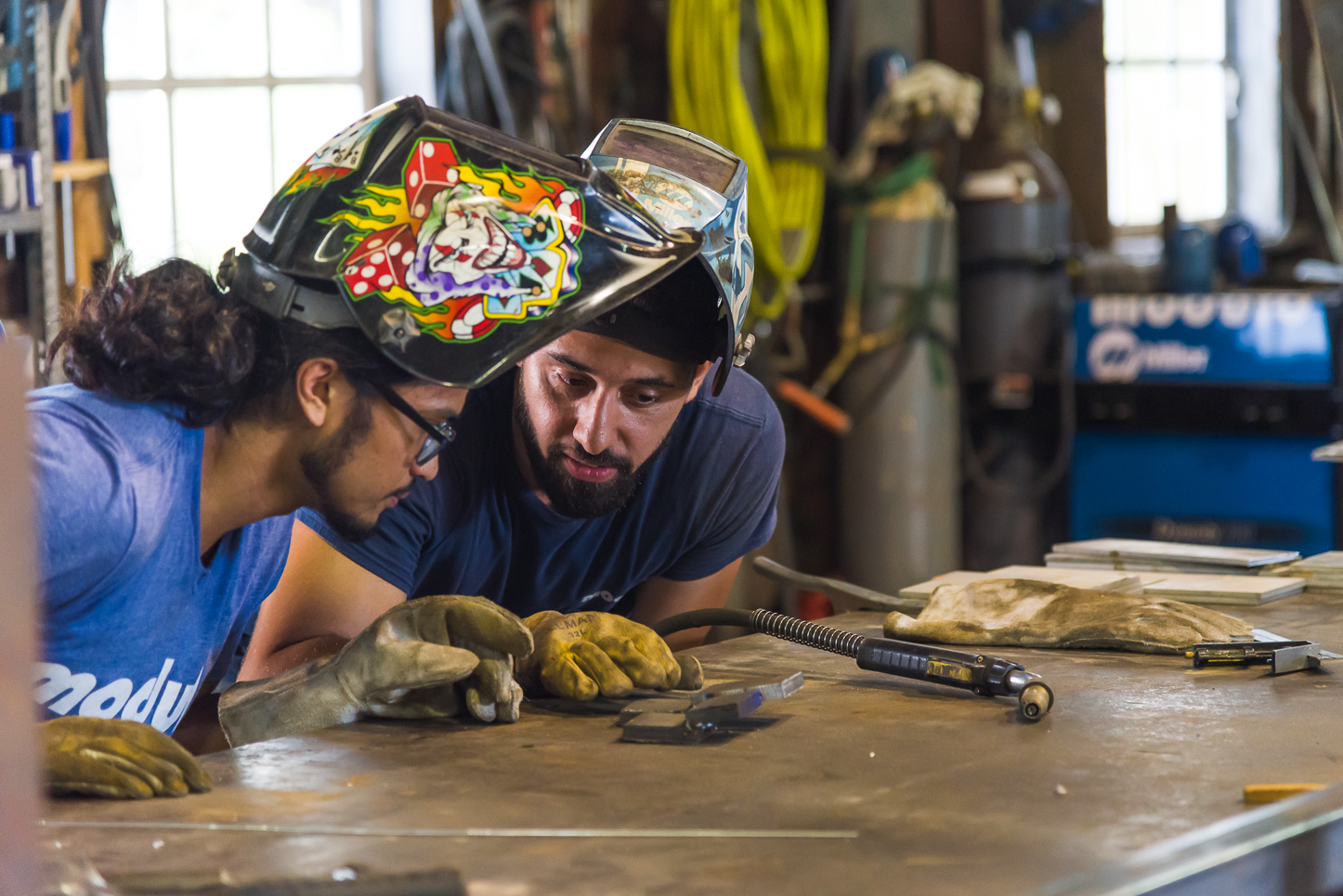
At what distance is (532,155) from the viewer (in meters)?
1.49

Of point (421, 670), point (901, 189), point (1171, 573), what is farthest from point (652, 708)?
point (901, 189)

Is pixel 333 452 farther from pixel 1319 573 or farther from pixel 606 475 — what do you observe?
pixel 1319 573

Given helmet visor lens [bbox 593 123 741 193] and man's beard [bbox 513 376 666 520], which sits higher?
helmet visor lens [bbox 593 123 741 193]

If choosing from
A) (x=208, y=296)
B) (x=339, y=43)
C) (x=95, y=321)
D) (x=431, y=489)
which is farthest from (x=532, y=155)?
(x=339, y=43)

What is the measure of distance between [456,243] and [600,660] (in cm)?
45

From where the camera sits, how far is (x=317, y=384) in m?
1.60

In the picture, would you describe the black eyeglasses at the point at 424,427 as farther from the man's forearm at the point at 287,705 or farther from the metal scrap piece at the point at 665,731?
the metal scrap piece at the point at 665,731

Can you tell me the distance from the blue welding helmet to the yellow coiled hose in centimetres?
254

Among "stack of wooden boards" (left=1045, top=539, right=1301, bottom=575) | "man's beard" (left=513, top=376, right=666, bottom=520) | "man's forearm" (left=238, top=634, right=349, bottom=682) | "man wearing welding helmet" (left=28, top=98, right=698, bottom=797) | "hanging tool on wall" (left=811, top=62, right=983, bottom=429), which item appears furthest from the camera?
"hanging tool on wall" (left=811, top=62, right=983, bottom=429)

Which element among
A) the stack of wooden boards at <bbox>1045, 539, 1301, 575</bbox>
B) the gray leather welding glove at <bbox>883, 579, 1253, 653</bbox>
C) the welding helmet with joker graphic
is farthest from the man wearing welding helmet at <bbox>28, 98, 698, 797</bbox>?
the stack of wooden boards at <bbox>1045, 539, 1301, 575</bbox>

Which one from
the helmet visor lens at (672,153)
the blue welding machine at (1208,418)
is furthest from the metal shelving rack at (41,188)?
the blue welding machine at (1208,418)

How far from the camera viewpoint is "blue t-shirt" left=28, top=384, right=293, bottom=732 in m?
1.36

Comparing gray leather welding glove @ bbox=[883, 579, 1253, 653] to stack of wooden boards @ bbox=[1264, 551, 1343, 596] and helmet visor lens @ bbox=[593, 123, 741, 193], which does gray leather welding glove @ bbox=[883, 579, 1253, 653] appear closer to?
stack of wooden boards @ bbox=[1264, 551, 1343, 596]

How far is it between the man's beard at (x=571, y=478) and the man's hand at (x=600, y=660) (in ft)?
1.73
